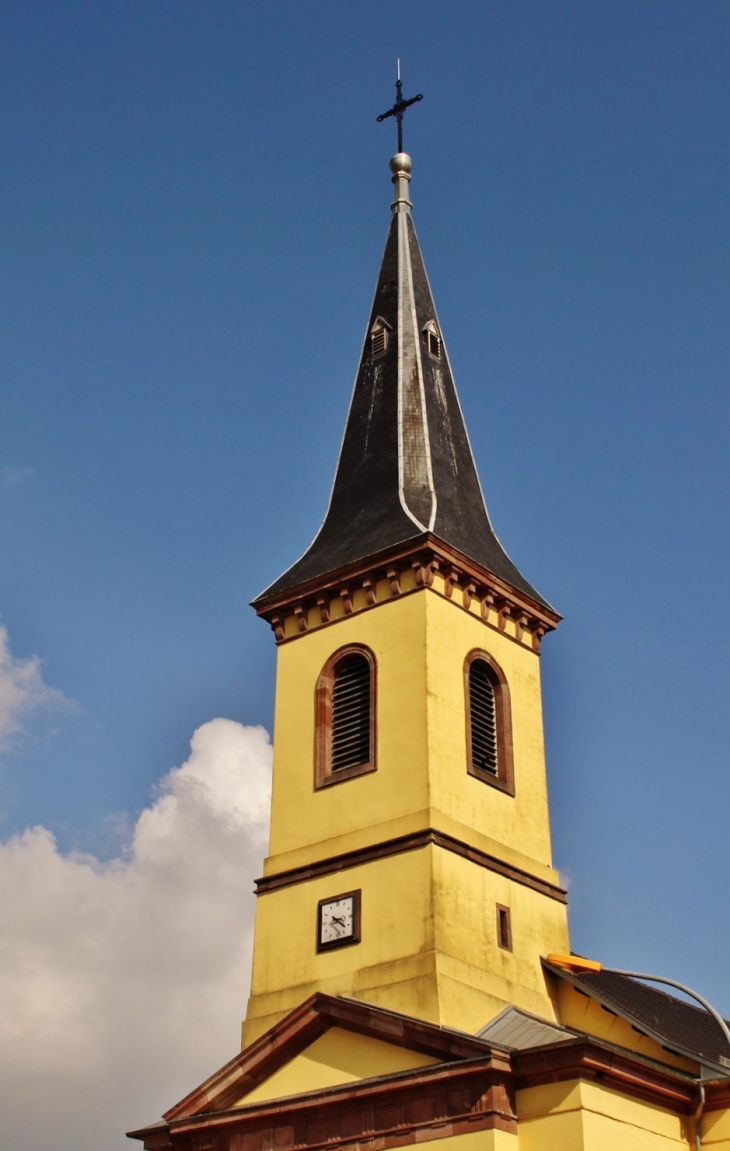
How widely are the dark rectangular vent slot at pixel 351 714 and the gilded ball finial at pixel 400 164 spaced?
48.3ft

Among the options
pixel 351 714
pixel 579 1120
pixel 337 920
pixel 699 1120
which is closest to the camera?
pixel 579 1120

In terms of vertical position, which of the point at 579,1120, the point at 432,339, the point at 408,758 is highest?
the point at 432,339

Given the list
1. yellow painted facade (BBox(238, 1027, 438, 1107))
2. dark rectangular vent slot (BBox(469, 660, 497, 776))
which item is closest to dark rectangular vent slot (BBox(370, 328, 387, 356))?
dark rectangular vent slot (BBox(469, 660, 497, 776))

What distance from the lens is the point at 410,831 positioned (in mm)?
27250

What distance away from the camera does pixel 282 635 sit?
3170cm

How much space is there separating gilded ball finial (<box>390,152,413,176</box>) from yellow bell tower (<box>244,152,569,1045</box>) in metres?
8.07

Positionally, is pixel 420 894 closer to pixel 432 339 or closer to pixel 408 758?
pixel 408 758

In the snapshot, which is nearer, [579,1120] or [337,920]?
[579,1120]

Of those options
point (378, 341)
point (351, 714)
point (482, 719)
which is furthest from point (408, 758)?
point (378, 341)

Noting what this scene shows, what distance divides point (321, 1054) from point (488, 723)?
6980 millimetres

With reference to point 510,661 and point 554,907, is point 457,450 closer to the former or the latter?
point 510,661

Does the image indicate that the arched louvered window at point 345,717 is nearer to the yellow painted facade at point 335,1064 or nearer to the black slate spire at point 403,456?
the black slate spire at point 403,456

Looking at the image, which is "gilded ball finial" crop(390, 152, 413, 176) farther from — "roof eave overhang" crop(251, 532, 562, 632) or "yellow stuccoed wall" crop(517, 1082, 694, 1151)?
"yellow stuccoed wall" crop(517, 1082, 694, 1151)

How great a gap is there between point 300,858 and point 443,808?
3.02 metres
